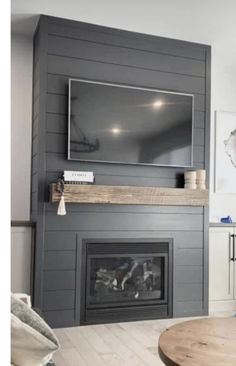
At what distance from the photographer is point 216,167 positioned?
181 inches

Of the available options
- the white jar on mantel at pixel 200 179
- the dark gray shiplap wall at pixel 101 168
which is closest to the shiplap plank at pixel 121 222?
the dark gray shiplap wall at pixel 101 168

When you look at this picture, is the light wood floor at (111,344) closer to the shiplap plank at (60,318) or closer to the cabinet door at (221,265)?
the shiplap plank at (60,318)

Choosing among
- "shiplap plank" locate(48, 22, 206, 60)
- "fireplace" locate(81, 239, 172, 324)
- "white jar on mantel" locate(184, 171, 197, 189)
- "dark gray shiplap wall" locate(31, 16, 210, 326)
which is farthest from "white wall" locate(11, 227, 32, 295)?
"shiplap plank" locate(48, 22, 206, 60)

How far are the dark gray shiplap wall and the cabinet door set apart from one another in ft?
0.48

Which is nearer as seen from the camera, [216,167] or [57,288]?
[57,288]

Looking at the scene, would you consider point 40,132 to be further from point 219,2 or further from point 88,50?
point 219,2

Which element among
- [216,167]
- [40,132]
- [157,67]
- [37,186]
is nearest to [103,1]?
[157,67]

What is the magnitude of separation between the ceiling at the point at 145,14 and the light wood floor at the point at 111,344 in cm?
273

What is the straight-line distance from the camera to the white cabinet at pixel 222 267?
408cm

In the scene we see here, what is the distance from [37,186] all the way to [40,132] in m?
0.48

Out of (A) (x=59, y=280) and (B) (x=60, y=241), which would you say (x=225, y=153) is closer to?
(B) (x=60, y=241)

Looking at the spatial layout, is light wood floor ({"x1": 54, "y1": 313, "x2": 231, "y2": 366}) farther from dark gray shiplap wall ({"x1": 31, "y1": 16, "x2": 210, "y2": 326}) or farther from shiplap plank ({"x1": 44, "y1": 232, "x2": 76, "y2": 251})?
shiplap plank ({"x1": 44, "y1": 232, "x2": 76, "y2": 251})

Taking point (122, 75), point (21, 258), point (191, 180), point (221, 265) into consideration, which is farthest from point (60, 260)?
point (122, 75)

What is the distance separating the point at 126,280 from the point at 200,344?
2078 millimetres
